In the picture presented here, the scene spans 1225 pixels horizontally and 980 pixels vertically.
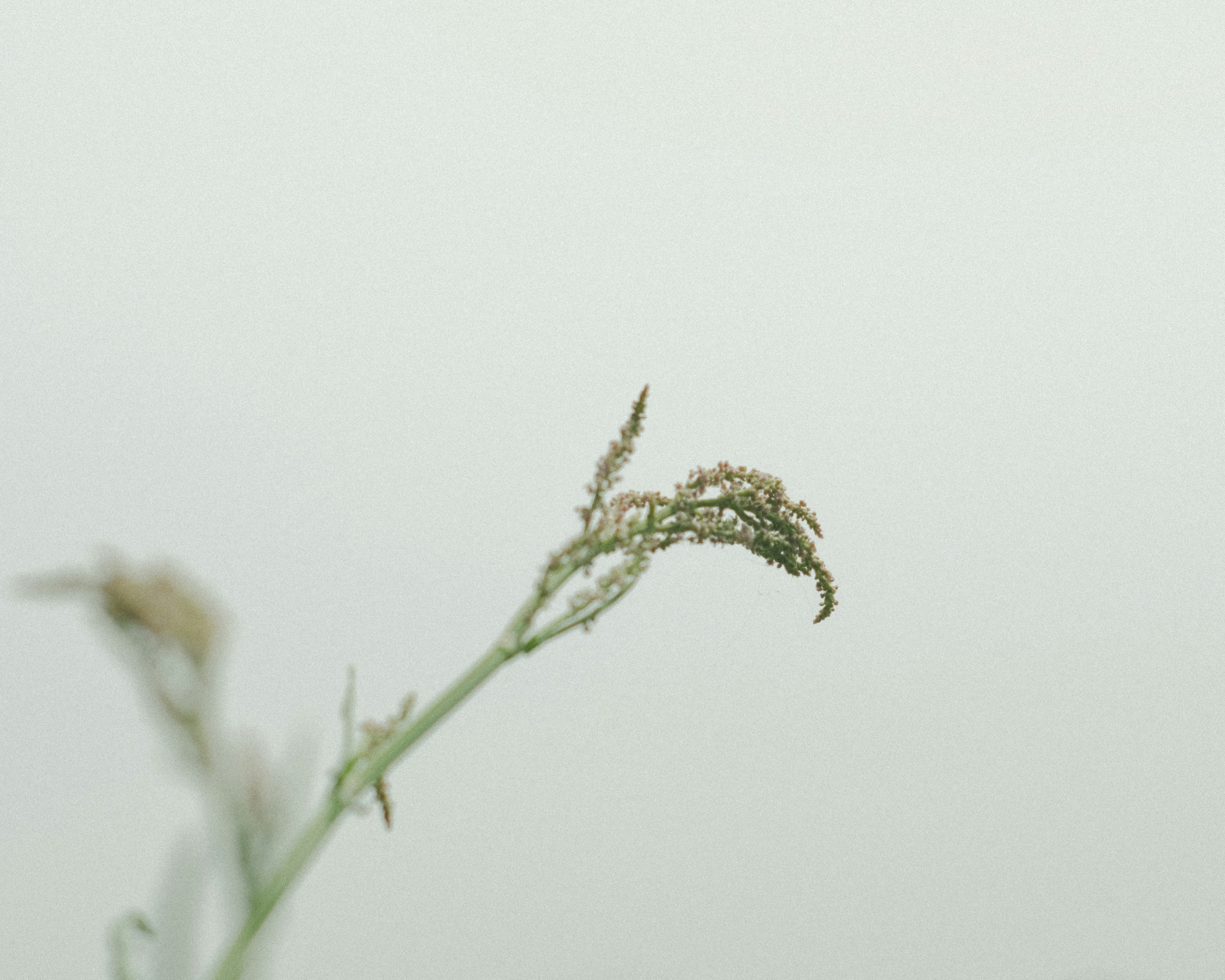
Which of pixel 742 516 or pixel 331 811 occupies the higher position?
pixel 742 516

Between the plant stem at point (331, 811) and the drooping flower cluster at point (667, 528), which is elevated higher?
the drooping flower cluster at point (667, 528)

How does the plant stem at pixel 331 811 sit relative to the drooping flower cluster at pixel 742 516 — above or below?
below

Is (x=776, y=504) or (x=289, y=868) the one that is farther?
(x=776, y=504)

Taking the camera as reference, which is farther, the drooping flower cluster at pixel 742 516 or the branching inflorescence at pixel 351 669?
the drooping flower cluster at pixel 742 516

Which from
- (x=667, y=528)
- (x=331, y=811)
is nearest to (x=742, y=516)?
(x=667, y=528)

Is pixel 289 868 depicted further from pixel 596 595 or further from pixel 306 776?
pixel 596 595

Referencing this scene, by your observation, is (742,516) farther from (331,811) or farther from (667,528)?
(331,811)

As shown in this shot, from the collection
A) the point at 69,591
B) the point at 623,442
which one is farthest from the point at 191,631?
the point at 623,442

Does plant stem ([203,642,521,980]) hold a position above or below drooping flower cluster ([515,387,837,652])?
below
